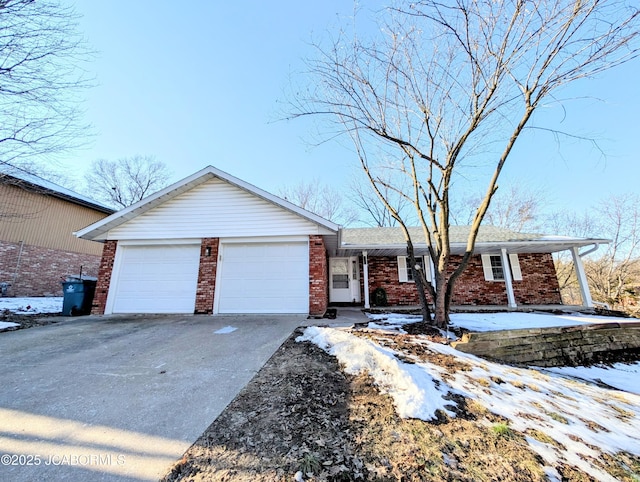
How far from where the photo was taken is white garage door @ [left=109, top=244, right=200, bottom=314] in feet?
25.3

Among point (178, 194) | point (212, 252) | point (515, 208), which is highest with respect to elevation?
point (515, 208)

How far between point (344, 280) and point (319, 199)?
10.3 meters

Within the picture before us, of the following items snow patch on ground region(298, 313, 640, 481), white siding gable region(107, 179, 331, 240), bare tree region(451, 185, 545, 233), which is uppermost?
bare tree region(451, 185, 545, 233)

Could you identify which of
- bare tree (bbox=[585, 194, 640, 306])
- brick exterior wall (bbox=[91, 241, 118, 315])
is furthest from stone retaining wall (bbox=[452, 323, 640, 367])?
bare tree (bbox=[585, 194, 640, 306])

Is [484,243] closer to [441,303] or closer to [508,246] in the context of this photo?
[508,246]

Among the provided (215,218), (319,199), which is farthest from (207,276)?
(319,199)

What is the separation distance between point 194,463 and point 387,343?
307 cm

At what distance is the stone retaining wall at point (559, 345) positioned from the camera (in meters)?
4.60

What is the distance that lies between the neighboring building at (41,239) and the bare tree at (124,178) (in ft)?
32.8

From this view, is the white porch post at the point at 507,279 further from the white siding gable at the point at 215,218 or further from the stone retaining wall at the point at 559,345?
the white siding gable at the point at 215,218

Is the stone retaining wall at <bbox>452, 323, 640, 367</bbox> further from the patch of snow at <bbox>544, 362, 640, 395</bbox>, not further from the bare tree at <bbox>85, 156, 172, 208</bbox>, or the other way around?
the bare tree at <bbox>85, 156, 172, 208</bbox>

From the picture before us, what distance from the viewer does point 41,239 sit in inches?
499

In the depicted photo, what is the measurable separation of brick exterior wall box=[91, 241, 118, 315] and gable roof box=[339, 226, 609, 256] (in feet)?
24.6

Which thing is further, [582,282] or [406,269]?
[406,269]
